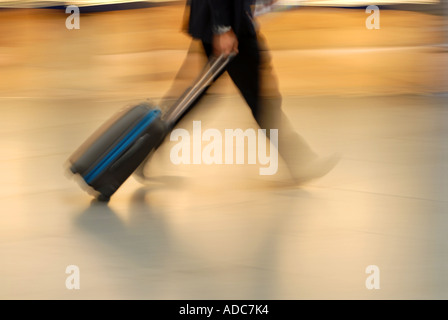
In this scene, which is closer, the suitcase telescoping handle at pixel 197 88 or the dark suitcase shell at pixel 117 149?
the dark suitcase shell at pixel 117 149

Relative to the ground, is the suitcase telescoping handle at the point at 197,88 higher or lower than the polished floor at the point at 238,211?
higher

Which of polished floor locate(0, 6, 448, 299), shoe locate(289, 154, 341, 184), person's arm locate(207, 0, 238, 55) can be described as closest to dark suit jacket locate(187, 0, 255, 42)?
person's arm locate(207, 0, 238, 55)

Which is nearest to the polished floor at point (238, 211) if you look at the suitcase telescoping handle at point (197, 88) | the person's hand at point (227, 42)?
the suitcase telescoping handle at point (197, 88)

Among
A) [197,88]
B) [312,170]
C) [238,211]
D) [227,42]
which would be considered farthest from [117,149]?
[312,170]

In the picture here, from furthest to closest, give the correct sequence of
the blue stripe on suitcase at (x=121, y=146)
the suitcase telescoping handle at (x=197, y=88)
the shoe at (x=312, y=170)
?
the shoe at (x=312, y=170)
the suitcase telescoping handle at (x=197, y=88)
the blue stripe on suitcase at (x=121, y=146)

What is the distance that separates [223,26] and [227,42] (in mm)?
93

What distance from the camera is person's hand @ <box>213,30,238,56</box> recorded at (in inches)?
206

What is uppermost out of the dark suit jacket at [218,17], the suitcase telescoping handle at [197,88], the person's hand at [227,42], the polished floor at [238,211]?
the dark suit jacket at [218,17]

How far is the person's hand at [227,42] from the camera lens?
17.1 feet

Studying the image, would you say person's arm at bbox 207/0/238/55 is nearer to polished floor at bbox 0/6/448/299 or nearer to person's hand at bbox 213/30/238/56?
person's hand at bbox 213/30/238/56

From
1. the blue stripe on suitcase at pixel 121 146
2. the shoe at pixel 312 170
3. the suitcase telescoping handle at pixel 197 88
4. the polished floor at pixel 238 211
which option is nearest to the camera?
the polished floor at pixel 238 211

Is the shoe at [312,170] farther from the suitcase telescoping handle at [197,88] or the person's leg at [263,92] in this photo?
the suitcase telescoping handle at [197,88]

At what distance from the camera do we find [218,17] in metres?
5.24
